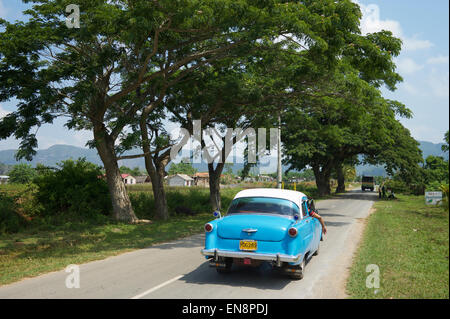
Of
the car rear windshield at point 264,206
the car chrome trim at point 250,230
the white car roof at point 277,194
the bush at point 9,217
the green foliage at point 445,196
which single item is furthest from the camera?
the bush at point 9,217

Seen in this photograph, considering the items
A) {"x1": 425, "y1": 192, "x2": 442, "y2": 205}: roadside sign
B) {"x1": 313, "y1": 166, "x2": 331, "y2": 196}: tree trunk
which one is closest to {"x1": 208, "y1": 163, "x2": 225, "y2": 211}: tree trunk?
{"x1": 425, "y1": 192, "x2": 442, "y2": 205}: roadside sign

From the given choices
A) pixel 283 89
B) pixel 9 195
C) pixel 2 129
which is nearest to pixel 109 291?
pixel 2 129

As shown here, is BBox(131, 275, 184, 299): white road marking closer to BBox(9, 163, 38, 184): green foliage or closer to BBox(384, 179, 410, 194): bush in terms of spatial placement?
BBox(384, 179, 410, 194): bush

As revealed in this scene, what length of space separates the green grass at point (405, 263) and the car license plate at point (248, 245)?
70.9 inches

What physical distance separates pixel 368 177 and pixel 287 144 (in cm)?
4800

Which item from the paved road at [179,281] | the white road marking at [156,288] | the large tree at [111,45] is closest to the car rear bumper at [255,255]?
the paved road at [179,281]

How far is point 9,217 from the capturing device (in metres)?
15.7

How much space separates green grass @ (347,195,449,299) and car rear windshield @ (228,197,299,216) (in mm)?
1813

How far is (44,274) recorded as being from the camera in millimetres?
8094

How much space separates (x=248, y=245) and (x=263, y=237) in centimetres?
32

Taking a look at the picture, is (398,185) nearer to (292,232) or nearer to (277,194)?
(277,194)

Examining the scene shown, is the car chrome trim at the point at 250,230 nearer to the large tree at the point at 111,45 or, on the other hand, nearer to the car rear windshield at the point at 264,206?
the car rear windshield at the point at 264,206

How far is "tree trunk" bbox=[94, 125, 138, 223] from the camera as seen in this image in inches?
650

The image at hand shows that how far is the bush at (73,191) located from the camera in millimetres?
18062
